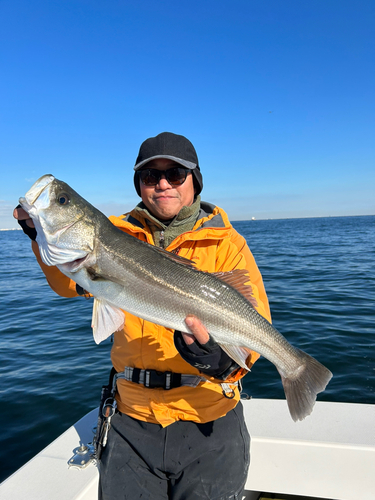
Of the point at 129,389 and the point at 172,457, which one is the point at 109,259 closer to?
the point at 129,389

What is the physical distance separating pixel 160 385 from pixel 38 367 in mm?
6380

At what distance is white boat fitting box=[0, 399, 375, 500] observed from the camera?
3.44m

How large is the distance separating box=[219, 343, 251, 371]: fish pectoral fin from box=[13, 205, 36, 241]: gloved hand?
2030 mm

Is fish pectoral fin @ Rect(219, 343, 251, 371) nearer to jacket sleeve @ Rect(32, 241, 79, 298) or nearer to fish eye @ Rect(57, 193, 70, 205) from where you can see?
jacket sleeve @ Rect(32, 241, 79, 298)

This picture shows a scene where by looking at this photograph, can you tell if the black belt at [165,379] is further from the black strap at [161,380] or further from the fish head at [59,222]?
the fish head at [59,222]

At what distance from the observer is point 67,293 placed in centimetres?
357

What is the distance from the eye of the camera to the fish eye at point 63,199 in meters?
3.14

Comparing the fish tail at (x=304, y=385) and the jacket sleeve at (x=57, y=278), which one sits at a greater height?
the jacket sleeve at (x=57, y=278)

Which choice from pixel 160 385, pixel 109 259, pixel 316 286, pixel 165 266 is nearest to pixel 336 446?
pixel 160 385

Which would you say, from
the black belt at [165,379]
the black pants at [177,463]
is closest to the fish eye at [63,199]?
the black belt at [165,379]

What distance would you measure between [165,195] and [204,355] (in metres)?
1.72

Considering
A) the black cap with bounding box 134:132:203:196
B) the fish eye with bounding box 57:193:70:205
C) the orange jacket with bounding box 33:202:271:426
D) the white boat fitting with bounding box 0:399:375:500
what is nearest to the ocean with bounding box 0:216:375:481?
the white boat fitting with bounding box 0:399:375:500

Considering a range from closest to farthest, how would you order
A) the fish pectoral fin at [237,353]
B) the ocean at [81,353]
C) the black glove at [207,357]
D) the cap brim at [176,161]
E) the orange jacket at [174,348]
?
the black glove at [207,357], the fish pectoral fin at [237,353], the orange jacket at [174,348], the cap brim at [176,161], the ocean at [81,353]

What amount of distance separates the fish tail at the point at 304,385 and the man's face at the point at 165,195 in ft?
6.33
